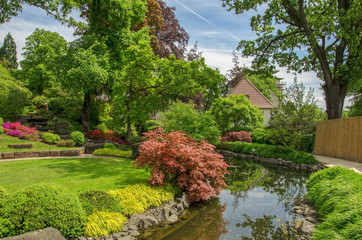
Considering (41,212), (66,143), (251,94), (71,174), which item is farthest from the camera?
(251,94)

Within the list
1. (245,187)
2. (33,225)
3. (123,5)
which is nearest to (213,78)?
(245,187)

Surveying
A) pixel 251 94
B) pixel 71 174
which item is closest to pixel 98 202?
pixel 71 174

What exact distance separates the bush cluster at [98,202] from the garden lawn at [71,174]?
1.18 m

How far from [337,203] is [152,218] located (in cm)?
413

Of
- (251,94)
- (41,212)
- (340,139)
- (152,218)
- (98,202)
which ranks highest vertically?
(251,94)

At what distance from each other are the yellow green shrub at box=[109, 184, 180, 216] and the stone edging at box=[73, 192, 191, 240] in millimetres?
134

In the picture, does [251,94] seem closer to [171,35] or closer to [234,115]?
[234,115]

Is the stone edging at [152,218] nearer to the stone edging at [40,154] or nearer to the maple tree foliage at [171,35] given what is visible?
the stone edging at [40,154]

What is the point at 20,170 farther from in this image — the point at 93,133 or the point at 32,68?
the point at 32,68

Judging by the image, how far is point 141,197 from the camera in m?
6.43

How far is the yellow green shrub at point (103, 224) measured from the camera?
4757 mm

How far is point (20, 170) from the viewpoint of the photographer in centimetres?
872

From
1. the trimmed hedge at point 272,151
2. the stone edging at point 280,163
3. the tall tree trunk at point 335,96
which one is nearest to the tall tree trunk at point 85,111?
the stone edging at point 280,163

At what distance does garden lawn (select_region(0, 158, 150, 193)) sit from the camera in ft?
23.8
